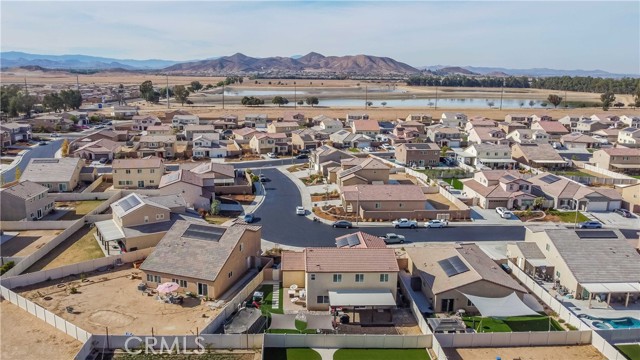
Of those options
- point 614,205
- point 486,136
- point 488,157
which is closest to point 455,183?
point 488,157

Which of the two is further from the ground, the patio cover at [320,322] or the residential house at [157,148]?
the residential house at [157,148]

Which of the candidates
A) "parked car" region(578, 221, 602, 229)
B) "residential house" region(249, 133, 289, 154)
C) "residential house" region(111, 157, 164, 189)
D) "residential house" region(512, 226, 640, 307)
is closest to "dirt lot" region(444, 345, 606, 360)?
"residential house" region(512, 226, 640, 307)

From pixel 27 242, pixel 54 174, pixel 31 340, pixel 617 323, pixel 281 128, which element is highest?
pixel 281 128

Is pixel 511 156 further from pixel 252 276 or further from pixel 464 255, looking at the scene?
pixel 252 276

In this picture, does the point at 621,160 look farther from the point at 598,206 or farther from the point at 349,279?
the point at 349,279

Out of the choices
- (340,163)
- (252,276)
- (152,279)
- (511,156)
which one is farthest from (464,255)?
(511,156)

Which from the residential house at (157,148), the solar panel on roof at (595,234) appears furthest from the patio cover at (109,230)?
the solar panel on roof at (595,234)

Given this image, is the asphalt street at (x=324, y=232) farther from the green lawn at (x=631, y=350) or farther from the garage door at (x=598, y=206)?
the green lawn at (x=631, y=350)
